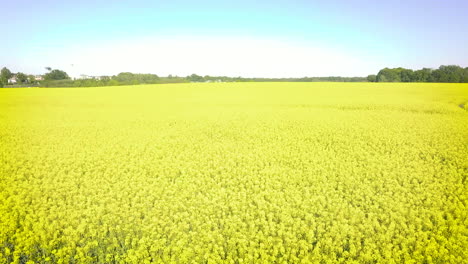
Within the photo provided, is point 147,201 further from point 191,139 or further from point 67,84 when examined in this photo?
point 67,84

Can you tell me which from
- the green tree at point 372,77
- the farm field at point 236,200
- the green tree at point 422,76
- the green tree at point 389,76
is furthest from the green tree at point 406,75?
the farm field at point 236,200

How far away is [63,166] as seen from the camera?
10.3 meters

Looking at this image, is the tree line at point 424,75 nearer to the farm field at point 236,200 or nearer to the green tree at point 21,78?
the farm field at point 236,200

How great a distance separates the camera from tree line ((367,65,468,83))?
66656 mm

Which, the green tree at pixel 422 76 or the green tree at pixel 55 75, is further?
the green tree at pixel 55 75

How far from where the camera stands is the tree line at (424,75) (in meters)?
66.7

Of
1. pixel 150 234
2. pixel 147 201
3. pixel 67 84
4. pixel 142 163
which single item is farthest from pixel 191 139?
pixel 67 84

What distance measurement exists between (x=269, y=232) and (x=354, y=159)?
6326mm

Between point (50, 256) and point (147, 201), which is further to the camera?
point (147, 201)

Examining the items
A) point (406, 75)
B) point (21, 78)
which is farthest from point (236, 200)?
point (21, 78)

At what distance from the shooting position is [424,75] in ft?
232

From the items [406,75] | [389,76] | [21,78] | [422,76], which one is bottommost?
[422,76]

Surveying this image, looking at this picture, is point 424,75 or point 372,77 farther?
point 372,77

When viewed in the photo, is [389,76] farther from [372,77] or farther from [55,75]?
[55,75]
